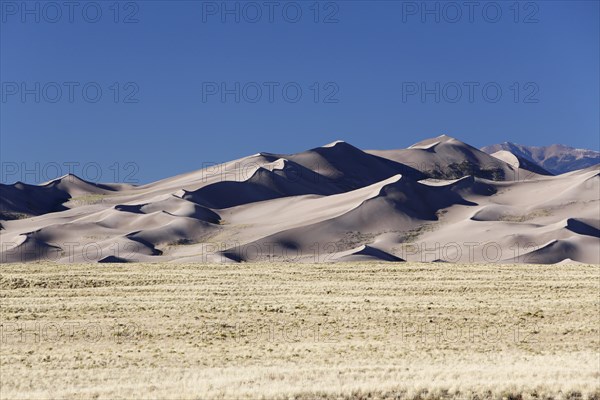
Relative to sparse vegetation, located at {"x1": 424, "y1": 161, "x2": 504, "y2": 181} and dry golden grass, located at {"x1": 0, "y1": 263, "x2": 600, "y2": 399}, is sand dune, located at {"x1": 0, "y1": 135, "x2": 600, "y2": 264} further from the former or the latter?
sparse vegetation, located at {"x1": 424, "y1": 161, "x2": 504, "y2": 181}

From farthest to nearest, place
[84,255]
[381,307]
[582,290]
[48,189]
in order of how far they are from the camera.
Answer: [48,189], [84,255], [582,290], [381,307]

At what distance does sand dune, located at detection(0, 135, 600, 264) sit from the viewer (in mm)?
85438

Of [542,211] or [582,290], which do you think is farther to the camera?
[542,211]

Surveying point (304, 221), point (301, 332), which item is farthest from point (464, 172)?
point (301, 332)

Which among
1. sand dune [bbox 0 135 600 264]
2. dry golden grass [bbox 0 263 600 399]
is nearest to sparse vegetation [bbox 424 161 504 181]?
sand dune [bbox 0 135 600 264]

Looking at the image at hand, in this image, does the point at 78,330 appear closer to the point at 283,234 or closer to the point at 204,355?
the point at 204,355

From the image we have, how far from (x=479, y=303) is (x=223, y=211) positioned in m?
81.8

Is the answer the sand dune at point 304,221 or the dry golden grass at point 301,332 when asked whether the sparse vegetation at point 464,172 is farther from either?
the dry golden grass at point 301,332

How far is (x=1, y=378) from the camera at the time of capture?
72.8 ft

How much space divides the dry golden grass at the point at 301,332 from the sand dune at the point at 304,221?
27.5 metres

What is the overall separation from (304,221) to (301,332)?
221 feet

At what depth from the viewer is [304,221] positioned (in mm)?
100000

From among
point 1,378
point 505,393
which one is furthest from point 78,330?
point 505,393

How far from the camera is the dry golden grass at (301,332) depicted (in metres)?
20.4
